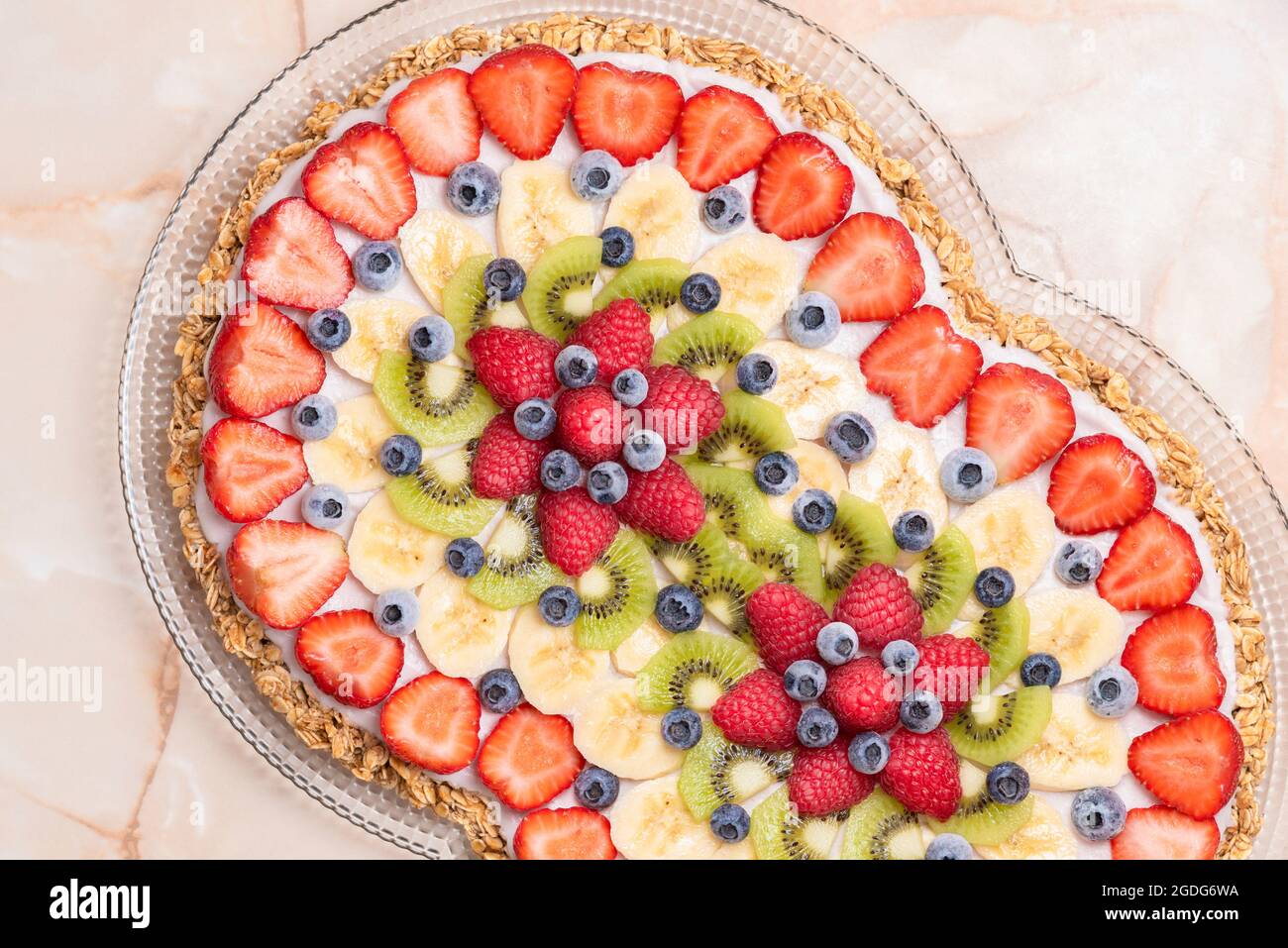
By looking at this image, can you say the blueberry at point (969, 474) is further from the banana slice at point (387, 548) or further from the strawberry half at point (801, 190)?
the banana slice at point (387, 548)

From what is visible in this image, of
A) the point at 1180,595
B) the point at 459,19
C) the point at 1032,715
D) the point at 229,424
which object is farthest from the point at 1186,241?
the point at 229,424

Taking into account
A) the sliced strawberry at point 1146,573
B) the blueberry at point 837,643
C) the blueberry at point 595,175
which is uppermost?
the blueberry at point 595,175

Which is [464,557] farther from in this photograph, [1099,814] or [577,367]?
[1099,814]

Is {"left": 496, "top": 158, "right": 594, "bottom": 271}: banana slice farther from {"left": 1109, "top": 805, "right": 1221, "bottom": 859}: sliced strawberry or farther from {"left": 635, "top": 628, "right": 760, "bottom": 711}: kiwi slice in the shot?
{"left": 1109, "top": 805, "right": 1221, "bottom": 859}: sliced strawberry

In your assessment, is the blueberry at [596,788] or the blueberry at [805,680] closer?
the blueberry at [805,680]

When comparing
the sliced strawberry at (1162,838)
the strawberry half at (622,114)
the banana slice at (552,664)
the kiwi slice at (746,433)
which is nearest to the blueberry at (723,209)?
the strawberry half at (622,114)
